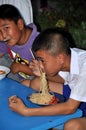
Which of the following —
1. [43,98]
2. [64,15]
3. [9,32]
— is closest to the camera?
[43,98]

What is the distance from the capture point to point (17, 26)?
3.05m

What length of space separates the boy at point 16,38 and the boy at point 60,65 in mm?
791

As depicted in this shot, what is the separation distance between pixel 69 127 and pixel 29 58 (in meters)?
1.36

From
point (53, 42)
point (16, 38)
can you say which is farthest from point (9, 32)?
point (53, 42)

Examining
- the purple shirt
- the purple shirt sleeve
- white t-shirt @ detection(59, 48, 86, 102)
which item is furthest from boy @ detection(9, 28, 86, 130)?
the purple shirt sleeve

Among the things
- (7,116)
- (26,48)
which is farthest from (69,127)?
(26,48)

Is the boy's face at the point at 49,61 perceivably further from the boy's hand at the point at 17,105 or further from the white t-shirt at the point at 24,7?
the white t-shirt at the point at 24,7

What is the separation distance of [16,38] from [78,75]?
1.07 m

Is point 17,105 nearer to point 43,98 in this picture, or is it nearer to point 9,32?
point 43,98

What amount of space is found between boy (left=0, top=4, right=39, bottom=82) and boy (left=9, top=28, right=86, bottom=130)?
0.79 m

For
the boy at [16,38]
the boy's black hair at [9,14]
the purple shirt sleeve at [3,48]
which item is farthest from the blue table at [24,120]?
the purple shirt sleeve at [3,48]

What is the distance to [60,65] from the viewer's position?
221 centimetres

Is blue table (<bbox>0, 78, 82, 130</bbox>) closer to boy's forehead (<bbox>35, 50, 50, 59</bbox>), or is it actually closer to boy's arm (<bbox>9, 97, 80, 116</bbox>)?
boy's arm (<bbox>9, 97, 80, 116</bbox>)

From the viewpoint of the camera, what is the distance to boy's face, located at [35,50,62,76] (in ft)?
6.99
